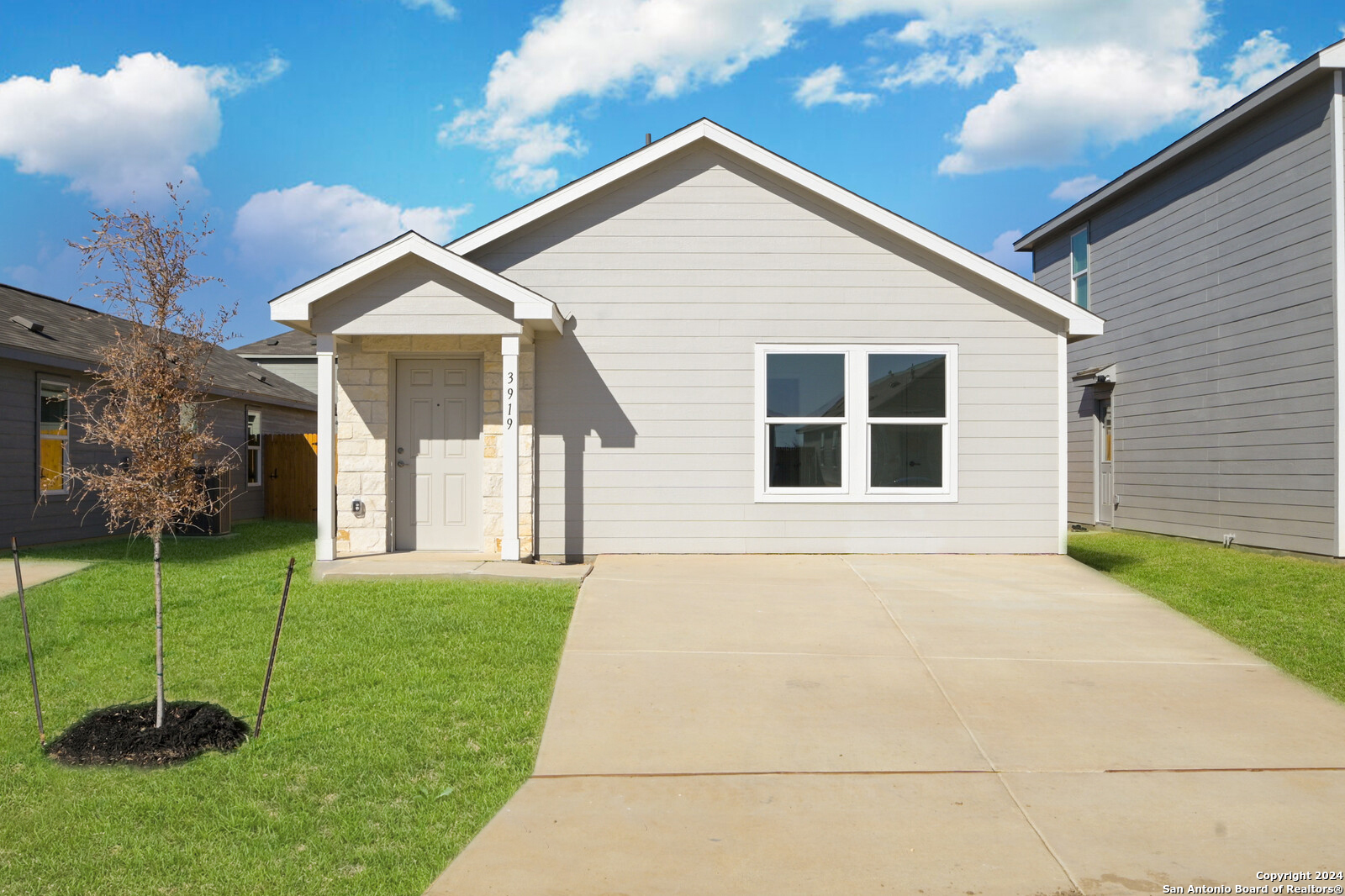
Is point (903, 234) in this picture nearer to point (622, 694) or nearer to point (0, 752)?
point (622, 694)

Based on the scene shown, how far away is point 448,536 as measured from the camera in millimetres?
9672

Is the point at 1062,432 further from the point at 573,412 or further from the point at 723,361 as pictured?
the point at 573,412

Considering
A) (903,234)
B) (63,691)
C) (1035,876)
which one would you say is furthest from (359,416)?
(1035,876)

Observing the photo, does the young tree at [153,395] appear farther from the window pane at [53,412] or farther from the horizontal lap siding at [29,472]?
the window pane at [53,412]

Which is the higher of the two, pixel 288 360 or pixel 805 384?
pixel 288 360

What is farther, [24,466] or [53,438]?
[53,438]

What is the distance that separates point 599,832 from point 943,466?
711cm

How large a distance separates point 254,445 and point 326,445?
11.1 m

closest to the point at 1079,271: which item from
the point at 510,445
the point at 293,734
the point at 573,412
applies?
the point at 573,412

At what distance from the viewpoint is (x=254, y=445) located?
1833 cm

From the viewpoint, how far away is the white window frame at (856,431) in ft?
31.7

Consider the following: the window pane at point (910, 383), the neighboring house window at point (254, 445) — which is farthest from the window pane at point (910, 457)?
the neighboring house window at point (254, 445)

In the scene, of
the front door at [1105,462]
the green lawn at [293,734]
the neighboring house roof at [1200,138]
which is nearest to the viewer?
the green lawn at [293,734]

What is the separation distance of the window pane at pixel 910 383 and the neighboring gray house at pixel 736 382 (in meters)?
0.02
